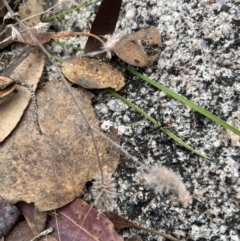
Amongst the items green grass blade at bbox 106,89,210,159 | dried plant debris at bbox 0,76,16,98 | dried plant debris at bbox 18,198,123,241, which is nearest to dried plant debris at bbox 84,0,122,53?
green grass blade at bbox 106,89,210,159

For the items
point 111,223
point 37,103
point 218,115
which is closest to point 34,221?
point 111,223

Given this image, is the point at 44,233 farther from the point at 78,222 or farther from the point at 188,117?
the point at 188,117

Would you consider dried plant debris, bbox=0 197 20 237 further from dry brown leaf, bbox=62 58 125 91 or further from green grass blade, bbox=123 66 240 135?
green grass blade, bbox=123 66 240 135

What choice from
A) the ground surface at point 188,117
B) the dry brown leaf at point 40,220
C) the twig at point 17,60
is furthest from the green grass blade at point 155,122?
the dry brown leaf at point 40,220

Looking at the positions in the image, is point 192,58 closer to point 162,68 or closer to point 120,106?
point 162,68

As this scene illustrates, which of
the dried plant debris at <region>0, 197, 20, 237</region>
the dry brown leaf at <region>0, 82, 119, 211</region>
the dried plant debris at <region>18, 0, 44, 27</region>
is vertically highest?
the dried plant debris at <region>18, 0, 44, 27</region>

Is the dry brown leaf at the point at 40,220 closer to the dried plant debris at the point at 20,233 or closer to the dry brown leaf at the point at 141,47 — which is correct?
the dried plant debris at the point at 20,233
